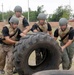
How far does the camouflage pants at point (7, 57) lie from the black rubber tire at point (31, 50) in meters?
0.65

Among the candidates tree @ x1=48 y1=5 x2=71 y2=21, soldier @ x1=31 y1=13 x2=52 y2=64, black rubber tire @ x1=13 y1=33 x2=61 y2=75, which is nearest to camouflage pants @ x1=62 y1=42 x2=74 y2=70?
soldier @ x1=31 y1=13 x2=52 y2=64

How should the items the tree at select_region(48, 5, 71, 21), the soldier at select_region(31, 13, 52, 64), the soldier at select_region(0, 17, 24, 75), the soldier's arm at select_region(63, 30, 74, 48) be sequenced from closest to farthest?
the soldier at select_region(0, 17, 24, 75)
the soldier at select_region(31, 13, 52, 64)
the soldier's arm at select_region(63, 30, 74, 48)
the tree at select_region(48, 5, 71, 21)

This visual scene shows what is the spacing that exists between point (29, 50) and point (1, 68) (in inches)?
74.1

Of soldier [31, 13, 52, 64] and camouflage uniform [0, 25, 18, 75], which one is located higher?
soldier [31, 13, 52, 64]

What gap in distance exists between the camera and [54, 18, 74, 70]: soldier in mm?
8445

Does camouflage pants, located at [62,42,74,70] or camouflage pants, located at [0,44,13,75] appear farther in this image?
camouflage pants, located at [62,42,74,70]

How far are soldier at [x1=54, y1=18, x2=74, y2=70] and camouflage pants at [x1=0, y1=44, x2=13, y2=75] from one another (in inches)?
49.2

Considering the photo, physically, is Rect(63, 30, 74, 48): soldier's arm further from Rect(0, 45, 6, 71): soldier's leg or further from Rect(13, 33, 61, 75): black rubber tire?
Rect(0, 45, 6, 71): soldier's leg

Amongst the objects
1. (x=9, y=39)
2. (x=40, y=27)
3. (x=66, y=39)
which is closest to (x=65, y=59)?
(x=66, y=39)

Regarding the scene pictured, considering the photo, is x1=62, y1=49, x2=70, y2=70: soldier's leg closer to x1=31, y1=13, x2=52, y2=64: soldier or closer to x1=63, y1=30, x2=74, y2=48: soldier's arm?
x1=63, y1=30, x2=74, y2=48: soldier's arm

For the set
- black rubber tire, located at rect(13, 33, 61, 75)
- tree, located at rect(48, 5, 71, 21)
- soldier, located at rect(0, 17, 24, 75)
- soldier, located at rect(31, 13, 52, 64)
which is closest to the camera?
black rubber tire, located at rect(13, 33, 61, 75)

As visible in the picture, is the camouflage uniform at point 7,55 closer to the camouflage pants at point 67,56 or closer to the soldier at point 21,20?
the soldier at point 21,20

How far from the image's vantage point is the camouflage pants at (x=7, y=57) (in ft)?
27.3

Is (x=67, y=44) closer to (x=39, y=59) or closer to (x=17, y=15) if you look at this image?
(x=39, y=59)
